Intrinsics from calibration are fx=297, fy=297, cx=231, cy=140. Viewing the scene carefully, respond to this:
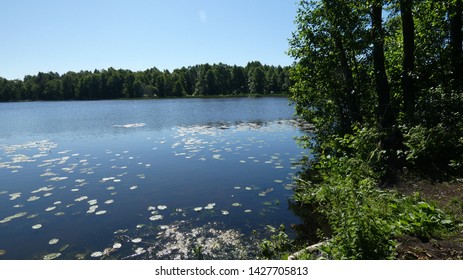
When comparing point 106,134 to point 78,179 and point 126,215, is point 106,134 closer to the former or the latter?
point 78,179

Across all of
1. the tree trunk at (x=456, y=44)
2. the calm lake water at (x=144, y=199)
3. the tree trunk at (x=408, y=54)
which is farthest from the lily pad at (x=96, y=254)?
the tree trunk at (x=456, y=44)

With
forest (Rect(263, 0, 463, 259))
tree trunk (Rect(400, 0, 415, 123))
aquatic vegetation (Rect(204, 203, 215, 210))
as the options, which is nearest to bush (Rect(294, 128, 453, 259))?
forest (Rect(263, 0, 463, 259))

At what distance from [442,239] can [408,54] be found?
8.92 m

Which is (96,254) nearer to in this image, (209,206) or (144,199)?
(144,199)

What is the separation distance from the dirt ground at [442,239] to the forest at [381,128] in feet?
0.08

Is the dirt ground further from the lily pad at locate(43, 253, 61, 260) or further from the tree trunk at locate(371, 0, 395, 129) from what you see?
the lily pad at locate(43, 253, 61, 260)

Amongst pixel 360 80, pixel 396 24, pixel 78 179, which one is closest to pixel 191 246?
pixel 78 179

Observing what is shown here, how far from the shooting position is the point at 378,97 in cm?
1223

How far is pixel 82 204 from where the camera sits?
1158cm

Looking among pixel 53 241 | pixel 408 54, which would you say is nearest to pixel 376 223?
pixel 53 241

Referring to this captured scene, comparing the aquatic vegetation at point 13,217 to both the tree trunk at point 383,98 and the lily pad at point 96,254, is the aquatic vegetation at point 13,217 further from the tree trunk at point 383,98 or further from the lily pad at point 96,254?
the tree trunk at point 383,98

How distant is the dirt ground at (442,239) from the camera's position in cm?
498

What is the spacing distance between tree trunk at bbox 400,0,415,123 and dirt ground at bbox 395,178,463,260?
4.04m

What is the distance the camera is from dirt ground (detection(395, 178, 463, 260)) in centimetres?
498
